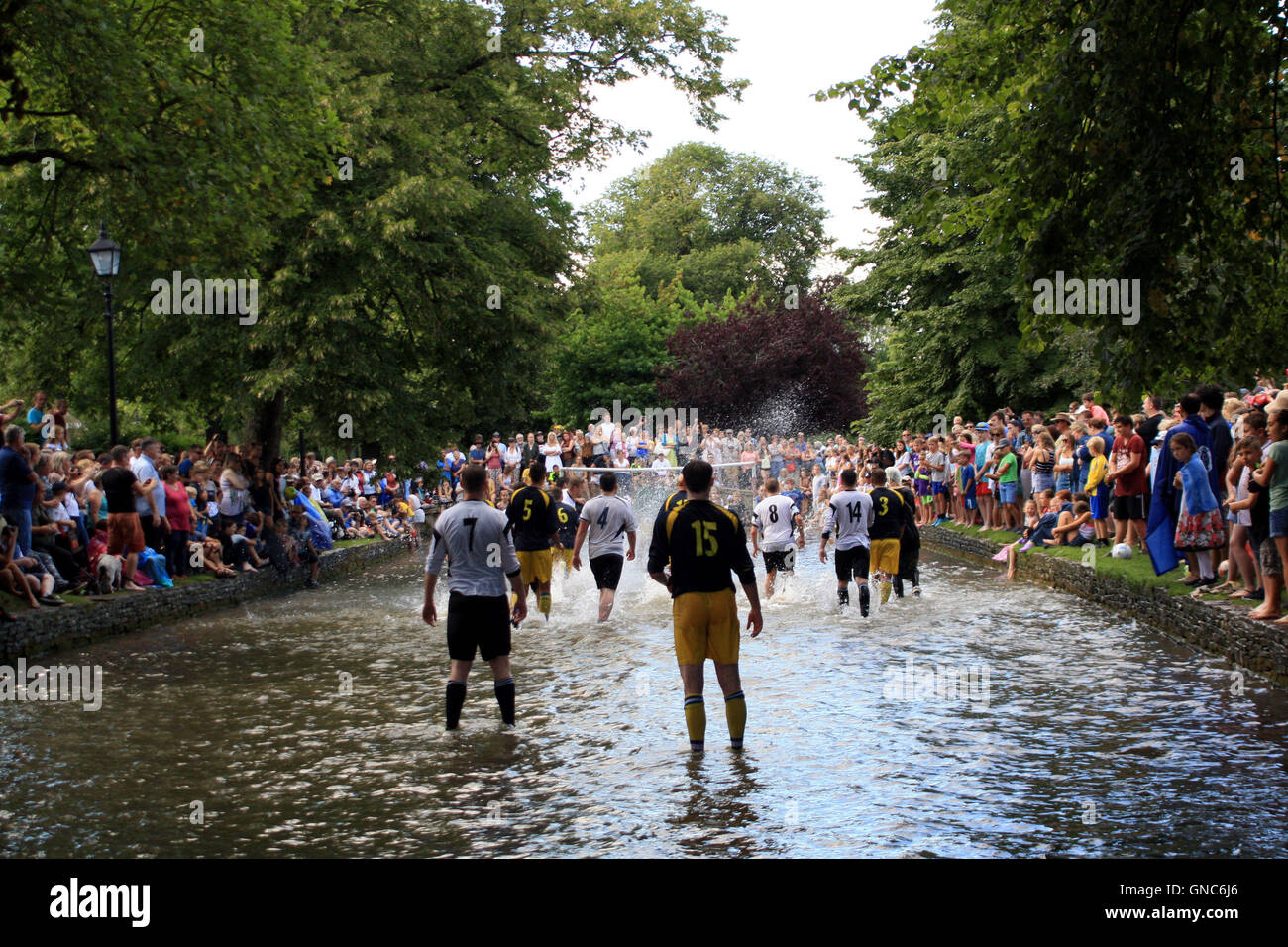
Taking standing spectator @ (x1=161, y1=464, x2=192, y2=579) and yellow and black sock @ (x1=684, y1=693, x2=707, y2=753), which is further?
standing spectator @ (x1=161, y1=464, x2=192, y2=579)

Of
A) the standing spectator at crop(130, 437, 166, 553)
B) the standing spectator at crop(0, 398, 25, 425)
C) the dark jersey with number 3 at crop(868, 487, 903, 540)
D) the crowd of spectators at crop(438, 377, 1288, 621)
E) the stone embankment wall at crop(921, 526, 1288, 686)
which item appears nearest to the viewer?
the stone embankment wall at crop(921, 526, 1288, 686)

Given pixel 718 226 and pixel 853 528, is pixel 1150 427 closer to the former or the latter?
pixel 853 528

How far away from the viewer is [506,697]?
32.5ft

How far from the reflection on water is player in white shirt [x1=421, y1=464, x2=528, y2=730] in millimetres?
368

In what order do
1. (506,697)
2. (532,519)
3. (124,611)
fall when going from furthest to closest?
(124,611), (532,519), (506,697)

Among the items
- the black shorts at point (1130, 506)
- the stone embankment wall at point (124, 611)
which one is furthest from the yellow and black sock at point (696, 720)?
the black shorts at point (1130, 506)

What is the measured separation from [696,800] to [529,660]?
19.5ft

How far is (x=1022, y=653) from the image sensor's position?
13.1 metres

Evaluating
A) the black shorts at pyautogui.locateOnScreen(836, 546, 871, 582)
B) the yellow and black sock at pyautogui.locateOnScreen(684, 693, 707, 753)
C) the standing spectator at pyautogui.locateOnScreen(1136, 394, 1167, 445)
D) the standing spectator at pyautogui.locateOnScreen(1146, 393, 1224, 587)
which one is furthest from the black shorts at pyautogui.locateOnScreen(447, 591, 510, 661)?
the standing spectator at pyautogui.locateOnScreen(1136, 394, 1167, 445)

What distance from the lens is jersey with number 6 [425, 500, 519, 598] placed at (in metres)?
9.81

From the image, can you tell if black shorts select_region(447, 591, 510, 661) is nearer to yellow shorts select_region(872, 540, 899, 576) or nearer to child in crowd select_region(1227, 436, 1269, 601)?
child in crowd select_region(1227, 436, 1269, 601)

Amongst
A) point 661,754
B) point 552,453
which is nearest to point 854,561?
point 661,754

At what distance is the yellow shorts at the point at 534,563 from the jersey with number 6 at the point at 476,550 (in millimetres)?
5111

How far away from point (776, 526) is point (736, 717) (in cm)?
811
